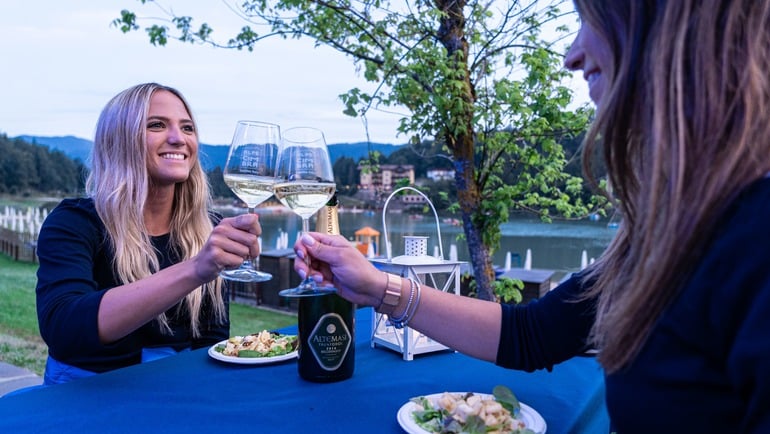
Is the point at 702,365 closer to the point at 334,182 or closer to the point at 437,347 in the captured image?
the point at 334,182

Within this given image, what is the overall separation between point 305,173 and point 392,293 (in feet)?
1.28

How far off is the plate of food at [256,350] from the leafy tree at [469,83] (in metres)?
→ 2.30

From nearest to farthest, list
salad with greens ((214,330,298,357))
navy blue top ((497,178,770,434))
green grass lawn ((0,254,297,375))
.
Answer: navy blue top ((497,178,770,434))
salad with greens ((214,330,298,357))
green grass lawn ((0,254,297,375))

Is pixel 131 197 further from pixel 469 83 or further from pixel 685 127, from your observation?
pixel 469 83

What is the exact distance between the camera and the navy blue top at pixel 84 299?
4.95ft

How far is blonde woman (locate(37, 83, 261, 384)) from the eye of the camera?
4.84 ft

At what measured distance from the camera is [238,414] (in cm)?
119

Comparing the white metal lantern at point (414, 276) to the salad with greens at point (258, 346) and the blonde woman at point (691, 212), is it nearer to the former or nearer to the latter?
the salad with greens at point (258, 346)

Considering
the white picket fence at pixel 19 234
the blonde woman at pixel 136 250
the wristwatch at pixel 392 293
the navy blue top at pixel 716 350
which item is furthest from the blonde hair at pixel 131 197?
the white picket fence at pixel 19 234

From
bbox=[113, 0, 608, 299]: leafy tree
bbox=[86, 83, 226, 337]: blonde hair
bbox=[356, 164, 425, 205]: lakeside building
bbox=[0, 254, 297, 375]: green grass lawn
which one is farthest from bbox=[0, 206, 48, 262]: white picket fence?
bbox=[86, 83, 226, 337]: blonde hair

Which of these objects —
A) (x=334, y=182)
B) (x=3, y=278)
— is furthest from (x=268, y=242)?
(x=334, y=182)

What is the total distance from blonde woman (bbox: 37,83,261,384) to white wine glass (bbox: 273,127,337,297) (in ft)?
0.45

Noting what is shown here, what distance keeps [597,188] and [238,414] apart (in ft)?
3.12

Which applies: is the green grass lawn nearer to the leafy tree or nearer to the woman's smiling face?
the leafy tree
